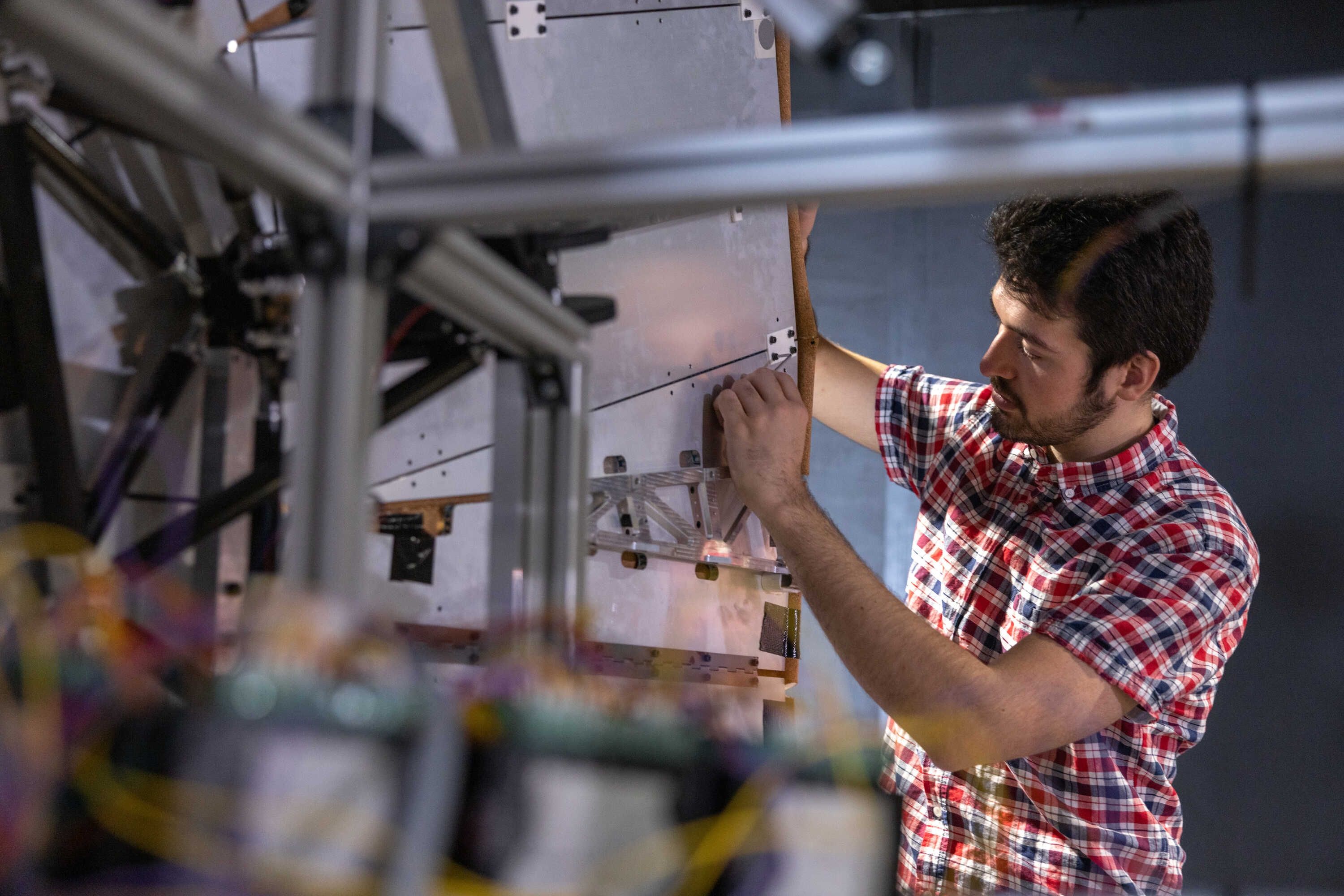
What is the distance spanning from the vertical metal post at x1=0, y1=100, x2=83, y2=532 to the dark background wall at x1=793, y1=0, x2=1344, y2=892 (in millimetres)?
2689

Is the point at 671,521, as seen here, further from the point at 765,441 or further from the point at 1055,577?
the point at 1055,577

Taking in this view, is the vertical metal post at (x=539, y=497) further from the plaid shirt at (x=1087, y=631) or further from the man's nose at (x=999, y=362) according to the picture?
the man's nose at (x=999, y=362)

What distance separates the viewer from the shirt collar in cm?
150

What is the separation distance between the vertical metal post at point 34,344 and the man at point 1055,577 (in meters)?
0.90

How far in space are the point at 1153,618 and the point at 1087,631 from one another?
0.09 metres

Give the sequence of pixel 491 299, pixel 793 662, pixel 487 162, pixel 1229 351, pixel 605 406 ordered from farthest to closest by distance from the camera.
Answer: pixel 1229 351 < pixel 793 662 < pixel 605 406 < pixel 491 299 < pixel 487 162

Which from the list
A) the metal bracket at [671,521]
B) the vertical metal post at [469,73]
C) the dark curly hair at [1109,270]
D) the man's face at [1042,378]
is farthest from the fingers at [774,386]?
the vertical metal post at [469,73]

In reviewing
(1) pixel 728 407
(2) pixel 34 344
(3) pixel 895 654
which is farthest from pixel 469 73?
(3) pixel 895 654

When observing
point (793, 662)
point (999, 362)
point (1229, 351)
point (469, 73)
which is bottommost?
point (793, 662)

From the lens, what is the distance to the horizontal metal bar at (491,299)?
68 centimetres

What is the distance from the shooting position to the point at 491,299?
76 cm

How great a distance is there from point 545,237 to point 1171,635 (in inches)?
40.1

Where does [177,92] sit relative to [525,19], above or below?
below

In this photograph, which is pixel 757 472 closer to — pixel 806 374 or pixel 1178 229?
pixel 806 374
